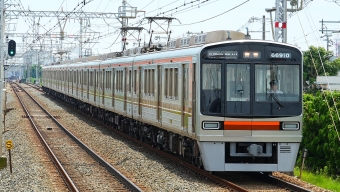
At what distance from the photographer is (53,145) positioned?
1995cm

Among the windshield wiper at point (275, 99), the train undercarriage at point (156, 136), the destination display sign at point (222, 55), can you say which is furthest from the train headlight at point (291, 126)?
the train undercarriage at point (156, 136)

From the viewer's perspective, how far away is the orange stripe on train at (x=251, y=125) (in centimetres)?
1230

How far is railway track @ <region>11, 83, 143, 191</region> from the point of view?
12.5 metres

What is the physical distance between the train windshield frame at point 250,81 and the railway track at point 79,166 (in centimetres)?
213

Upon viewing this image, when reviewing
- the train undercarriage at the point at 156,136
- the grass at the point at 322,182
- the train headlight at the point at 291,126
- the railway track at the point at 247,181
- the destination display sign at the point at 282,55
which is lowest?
the grass at the point at 322,182

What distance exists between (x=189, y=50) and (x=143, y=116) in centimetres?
514

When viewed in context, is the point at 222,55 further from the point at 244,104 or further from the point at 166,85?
the point at 166,85

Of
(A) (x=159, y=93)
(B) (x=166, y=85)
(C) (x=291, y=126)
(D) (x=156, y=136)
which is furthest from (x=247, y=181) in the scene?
(D) (x=156, y=136)

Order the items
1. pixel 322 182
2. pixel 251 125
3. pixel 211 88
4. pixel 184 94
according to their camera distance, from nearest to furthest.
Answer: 1. pixel 251 125
2. pixel 211 88
3. pixel 322 182
4. pixel 184 94

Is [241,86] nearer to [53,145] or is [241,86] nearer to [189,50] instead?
[189,50]

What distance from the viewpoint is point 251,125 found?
1234 centimetres

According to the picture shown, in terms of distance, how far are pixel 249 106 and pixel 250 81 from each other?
44cm

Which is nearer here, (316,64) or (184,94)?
(184,94)

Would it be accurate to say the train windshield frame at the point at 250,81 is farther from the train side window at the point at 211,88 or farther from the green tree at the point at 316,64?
the green tree at the point at 316,64
